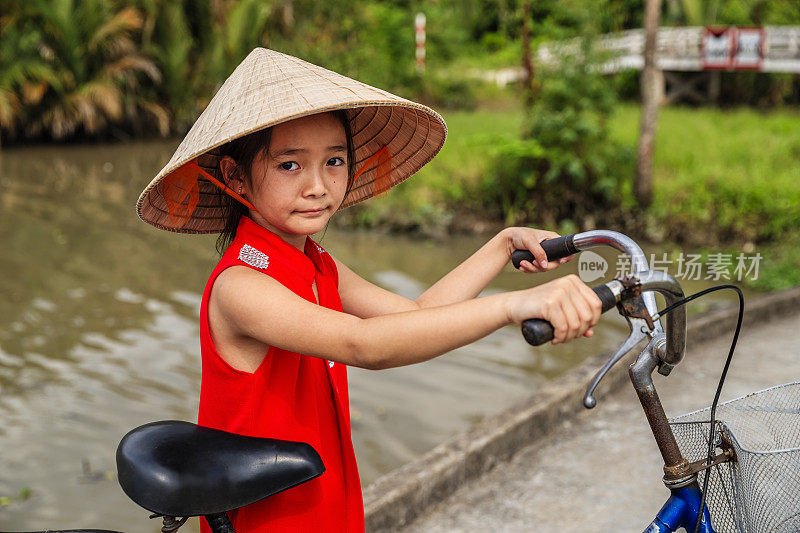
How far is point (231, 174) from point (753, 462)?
3.46 feet

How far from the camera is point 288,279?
1.57 metres

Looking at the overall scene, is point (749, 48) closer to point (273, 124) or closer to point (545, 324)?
point (273, 124)

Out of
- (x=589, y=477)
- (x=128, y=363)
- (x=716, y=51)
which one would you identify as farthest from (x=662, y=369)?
(x=716, y=51)

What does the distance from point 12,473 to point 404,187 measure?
5301mm

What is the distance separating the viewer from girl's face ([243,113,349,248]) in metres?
1.52

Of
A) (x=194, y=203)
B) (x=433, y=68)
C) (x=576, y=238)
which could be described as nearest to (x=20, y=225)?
(x=194, y=203)

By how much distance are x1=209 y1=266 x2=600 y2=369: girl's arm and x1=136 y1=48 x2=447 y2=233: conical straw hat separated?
0.86ft

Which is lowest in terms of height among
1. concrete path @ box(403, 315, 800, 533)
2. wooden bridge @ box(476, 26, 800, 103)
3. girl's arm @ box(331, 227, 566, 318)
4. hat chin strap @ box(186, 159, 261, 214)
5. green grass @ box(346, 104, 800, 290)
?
concrete path @ box(403, 315, 800, 533)

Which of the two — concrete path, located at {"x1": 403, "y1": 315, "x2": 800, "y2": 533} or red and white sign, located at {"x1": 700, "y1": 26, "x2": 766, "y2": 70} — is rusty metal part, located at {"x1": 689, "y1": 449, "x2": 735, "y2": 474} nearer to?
concrete path, located at {"x1": 403, "y1": 315, "x2": 800, "y2": 533}

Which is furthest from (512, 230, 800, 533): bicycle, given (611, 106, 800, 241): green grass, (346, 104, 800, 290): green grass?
(611, 106, 800, 241): green grass

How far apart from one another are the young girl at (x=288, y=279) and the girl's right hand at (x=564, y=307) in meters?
0.11

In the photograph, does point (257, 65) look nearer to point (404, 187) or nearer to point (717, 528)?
point (717, 528)

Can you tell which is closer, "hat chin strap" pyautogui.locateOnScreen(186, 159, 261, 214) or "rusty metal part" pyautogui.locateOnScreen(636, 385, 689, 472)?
"rusty metal part" pyautogui.locateOnScreen(636, 385, 689, 472)

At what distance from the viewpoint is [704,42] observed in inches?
500
